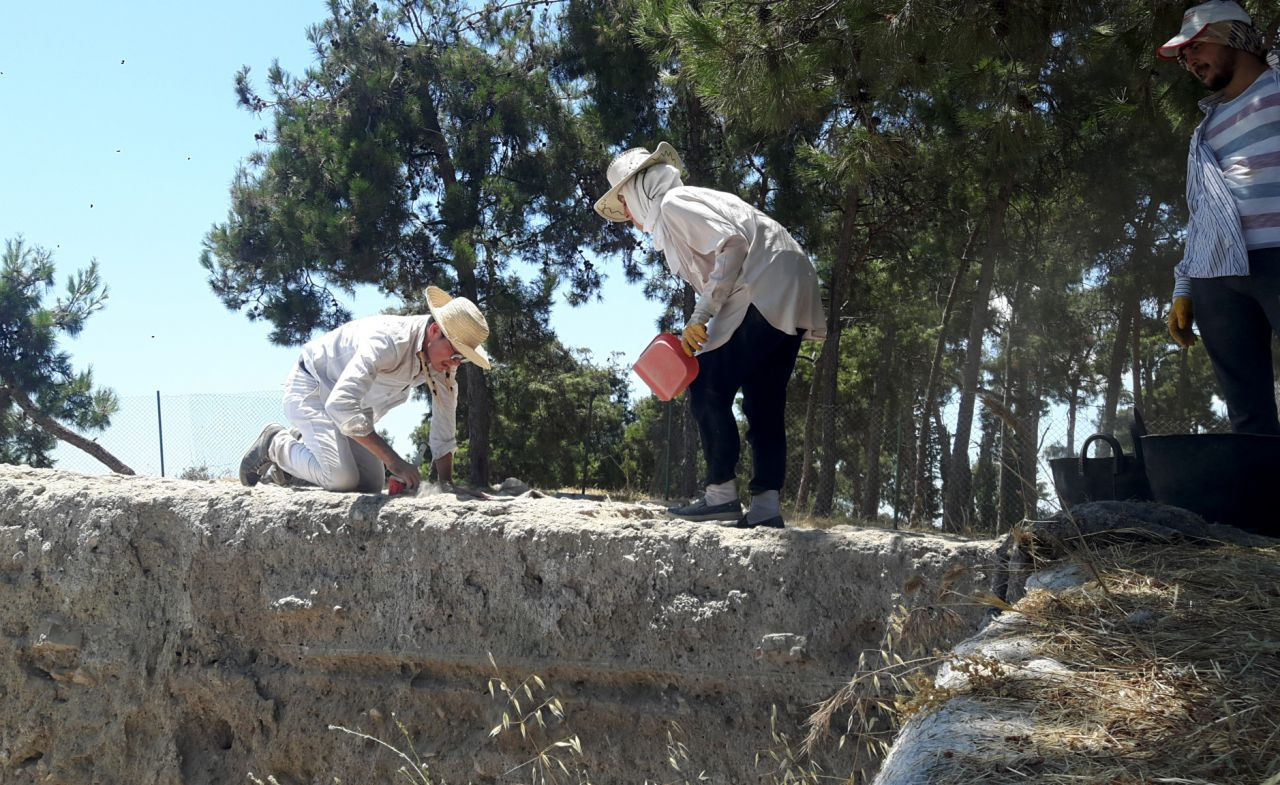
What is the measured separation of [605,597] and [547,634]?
26 cm

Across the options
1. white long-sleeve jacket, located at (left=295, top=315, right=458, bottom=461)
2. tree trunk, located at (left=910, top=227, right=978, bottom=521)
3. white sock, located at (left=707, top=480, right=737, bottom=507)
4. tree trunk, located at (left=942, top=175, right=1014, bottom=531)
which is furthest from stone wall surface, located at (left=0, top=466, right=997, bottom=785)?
tree trunk, located at (left=942, top=175, right=1014, bottom=531)

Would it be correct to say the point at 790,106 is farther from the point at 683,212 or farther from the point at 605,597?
the point at 605,597

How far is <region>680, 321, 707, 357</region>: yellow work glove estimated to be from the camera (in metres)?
3.66

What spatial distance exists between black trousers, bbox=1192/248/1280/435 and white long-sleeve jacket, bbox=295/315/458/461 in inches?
116

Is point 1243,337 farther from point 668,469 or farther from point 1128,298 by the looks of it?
point 1128,298

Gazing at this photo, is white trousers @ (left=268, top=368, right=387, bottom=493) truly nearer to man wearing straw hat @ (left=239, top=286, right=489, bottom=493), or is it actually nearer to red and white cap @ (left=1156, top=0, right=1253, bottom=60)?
man wearing straw hat @ (left=239, top=286, right=489, bottom=493)

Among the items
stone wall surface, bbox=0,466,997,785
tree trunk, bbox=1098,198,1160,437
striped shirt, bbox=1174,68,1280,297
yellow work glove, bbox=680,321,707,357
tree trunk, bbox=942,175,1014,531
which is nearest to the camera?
striped shirt, bbox=1174,68,1280,297

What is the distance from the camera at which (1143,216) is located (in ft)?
38.7

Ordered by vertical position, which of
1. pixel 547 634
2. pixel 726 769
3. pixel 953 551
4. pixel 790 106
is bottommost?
pixel 726 769

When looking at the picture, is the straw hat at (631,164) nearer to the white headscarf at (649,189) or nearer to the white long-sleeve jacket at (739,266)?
the white headscarf at (649,189)

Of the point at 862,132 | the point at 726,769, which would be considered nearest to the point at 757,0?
the point at 862,132

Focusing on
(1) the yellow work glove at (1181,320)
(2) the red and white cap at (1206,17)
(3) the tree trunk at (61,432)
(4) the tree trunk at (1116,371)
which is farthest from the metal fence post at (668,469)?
(2) the red and white cap at (1206,17)

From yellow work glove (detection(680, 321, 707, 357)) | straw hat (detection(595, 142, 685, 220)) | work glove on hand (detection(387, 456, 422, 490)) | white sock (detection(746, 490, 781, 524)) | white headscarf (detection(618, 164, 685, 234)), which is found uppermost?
straw hat (detection(595, 142, 685, 220))

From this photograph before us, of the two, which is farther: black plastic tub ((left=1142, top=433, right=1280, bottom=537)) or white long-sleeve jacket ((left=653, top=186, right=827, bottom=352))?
white long-sleeve jacket ((left=653, top=186, right=827, bottom=352))
